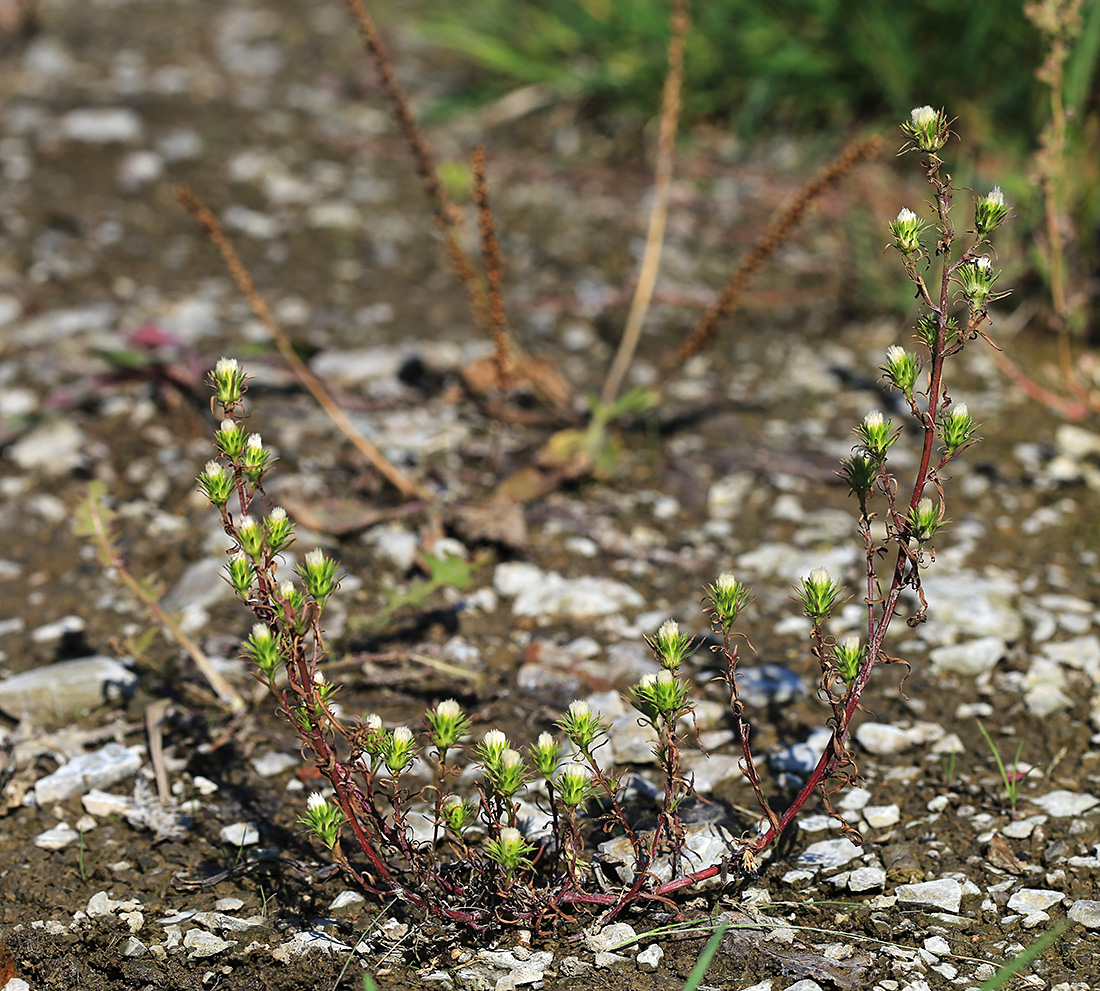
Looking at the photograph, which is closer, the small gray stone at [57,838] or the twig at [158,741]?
the small gray stone at [57,838]

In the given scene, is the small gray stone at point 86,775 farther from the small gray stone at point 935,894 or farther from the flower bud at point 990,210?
the flower bud at point 990,210

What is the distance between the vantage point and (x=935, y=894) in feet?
7.64

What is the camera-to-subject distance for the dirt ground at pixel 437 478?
2.29 m

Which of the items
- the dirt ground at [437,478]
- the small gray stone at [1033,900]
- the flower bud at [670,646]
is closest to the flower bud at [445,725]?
the flower bud at [670,646]

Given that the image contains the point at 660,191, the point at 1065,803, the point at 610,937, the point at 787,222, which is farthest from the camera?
the point at 660,191

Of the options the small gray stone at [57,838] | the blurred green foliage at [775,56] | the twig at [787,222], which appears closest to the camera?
the small gray stone at [57,838]

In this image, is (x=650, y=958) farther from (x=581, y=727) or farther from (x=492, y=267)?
(x=492, y=267)

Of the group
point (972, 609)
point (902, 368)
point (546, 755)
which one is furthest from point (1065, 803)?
point (546, 755)

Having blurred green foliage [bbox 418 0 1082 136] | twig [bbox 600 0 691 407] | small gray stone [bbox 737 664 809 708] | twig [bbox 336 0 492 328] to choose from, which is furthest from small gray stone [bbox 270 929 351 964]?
blurred green foliage [bbox 418 0 1082 136]

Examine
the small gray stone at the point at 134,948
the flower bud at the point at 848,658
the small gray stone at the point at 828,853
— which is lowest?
the small gray stone at the point at 134,948

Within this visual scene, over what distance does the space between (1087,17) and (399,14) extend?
460cm

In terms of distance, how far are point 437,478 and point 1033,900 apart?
7.39 feet

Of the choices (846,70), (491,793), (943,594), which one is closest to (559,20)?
(846,70)

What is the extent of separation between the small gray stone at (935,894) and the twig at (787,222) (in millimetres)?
1989
